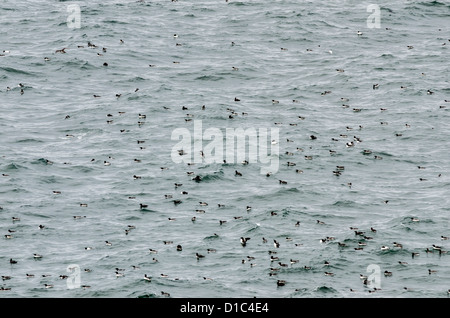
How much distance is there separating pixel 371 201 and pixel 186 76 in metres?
27.1

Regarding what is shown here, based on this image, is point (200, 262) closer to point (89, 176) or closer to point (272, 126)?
point (89, 176)

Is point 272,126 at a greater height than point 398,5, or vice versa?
point 398,5

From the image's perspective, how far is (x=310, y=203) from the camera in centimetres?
6725

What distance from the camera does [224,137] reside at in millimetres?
77750

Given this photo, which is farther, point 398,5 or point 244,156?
point 398,5

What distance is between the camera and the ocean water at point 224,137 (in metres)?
58.5

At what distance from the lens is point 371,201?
6731 centimetres

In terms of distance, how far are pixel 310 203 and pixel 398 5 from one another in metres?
46.0

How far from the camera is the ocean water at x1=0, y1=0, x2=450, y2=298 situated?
5850 cm
